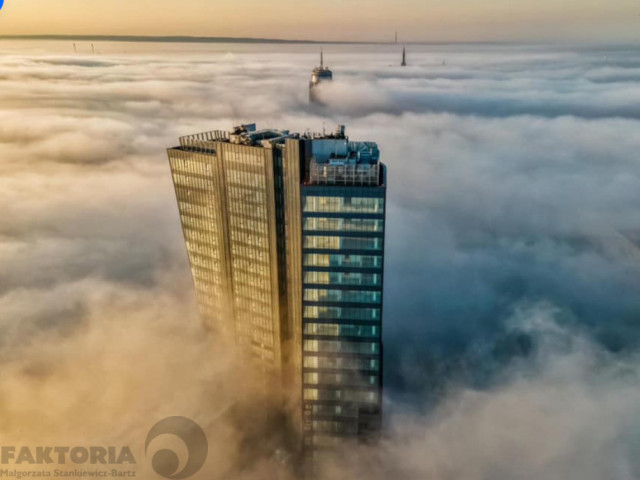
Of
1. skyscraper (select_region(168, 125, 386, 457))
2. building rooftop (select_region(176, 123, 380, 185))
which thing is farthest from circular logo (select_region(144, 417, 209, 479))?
building rooftop (select_region(176, 123, 380, 185))

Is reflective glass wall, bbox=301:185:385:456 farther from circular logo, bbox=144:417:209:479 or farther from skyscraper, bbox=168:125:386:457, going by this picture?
circular logo, bbox=144:417:209:479

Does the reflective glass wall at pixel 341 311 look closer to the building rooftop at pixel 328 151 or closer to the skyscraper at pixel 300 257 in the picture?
the skyscraper at pixel 300 257

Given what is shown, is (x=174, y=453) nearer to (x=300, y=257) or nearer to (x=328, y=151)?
(x=300, y=257)

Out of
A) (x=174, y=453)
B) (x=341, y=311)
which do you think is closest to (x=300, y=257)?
(x=341, y=311)

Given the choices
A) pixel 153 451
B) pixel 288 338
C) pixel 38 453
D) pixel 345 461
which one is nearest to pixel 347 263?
pixel 288 338

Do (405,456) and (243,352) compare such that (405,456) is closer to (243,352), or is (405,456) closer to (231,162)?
(243,352)
